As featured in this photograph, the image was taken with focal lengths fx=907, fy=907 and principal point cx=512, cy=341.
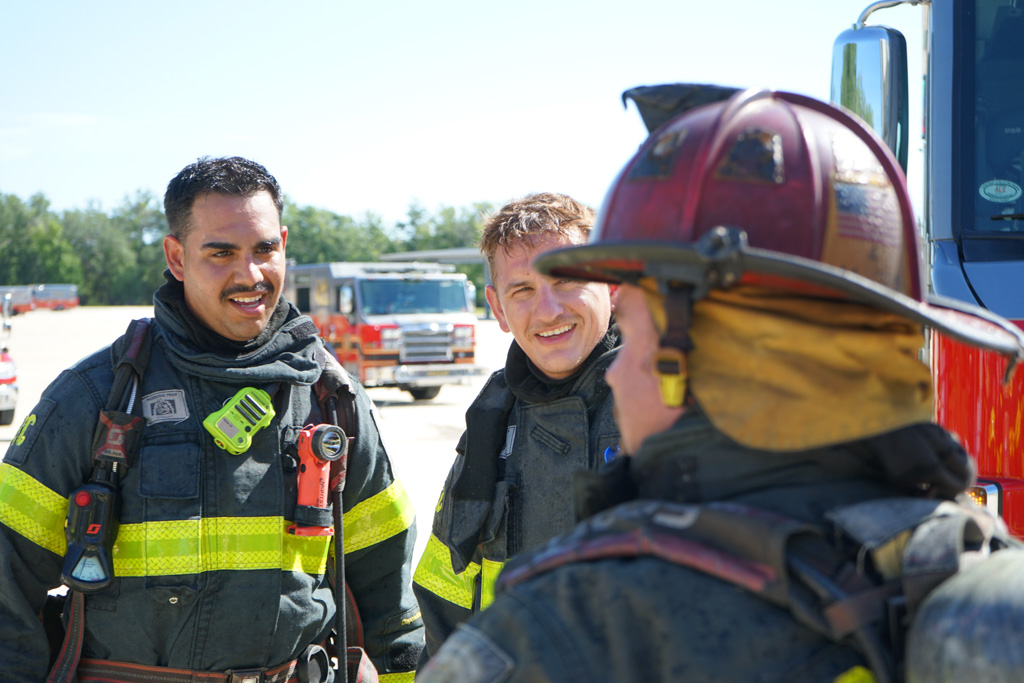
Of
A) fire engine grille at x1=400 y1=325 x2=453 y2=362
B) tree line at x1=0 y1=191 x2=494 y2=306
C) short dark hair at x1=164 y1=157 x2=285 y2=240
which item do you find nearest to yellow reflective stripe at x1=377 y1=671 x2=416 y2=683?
short dark hair at x1=164 y1=157 x2=285 y2=240

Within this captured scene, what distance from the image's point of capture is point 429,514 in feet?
26.7

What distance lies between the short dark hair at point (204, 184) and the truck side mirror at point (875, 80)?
1.98m

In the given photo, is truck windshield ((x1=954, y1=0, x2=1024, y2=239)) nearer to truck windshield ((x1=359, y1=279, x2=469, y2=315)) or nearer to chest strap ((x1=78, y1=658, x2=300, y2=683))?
chest strap ((x1=78, y1=658, x2=300, y2=683))

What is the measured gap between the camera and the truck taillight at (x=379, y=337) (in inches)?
680

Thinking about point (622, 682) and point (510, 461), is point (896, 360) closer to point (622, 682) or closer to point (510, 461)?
point (622, 682)

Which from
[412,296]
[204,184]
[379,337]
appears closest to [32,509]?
[204,184]

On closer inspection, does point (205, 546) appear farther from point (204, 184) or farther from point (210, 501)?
point (204, 184)

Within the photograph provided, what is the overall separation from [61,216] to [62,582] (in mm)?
95023

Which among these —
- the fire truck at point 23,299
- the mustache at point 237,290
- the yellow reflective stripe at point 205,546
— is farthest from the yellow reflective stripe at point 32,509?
the fire truck at point 23,299

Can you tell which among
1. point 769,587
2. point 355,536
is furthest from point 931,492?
point 355,536

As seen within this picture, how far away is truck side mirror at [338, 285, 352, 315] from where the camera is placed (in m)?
17.9

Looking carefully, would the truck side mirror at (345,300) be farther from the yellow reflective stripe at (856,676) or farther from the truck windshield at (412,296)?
the yellow reflective stripe at (856,676)

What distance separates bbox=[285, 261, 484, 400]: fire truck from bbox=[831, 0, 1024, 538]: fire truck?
14378mm

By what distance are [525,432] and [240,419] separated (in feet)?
2.59
